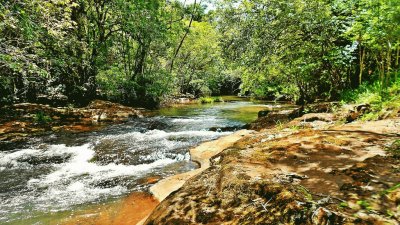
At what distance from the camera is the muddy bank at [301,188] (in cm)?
223

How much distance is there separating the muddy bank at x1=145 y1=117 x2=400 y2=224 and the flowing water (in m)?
2.53

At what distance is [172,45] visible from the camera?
22.9 metres

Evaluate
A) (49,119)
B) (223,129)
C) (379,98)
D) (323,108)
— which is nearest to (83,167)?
(223,129)

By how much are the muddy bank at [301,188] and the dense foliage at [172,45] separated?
177 inches

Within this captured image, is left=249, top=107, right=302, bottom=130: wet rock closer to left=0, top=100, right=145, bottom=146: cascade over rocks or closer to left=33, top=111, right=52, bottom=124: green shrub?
left=0, top=100, right=145, bottom=146: cascade over rocks

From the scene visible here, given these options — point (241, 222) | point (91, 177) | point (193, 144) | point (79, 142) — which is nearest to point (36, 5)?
point (79, 142)

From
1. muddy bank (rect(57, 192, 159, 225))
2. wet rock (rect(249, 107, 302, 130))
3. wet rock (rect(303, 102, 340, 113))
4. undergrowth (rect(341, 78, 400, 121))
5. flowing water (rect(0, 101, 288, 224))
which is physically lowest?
muddy bank (rect(57, 192, 159, 225))

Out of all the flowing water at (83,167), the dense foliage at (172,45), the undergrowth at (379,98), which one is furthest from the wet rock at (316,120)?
the flowing water at (83,167)

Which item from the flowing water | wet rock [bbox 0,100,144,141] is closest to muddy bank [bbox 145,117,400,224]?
the flowing water

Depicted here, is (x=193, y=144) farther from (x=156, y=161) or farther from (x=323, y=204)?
(x=323, y=204)

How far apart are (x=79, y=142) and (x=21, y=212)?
472cm

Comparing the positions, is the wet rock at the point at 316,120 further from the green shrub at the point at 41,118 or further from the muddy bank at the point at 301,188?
the green shrub at the point at 41,118

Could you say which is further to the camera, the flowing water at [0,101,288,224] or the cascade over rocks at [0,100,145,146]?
Answer: the cascade over rocks at [0,100,145,146]

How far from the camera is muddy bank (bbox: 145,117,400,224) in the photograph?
87.9 inches
